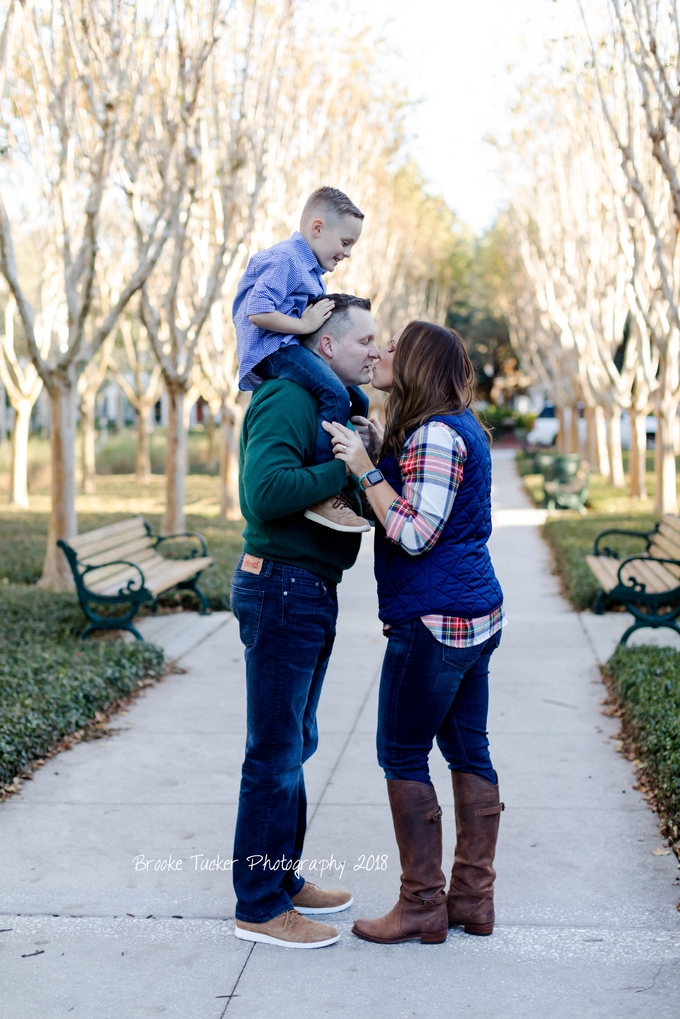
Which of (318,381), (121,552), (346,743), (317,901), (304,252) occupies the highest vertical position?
(304,252)

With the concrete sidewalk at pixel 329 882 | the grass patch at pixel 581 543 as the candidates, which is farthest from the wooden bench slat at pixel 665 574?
the concrete sidewalk at pixel 329 882

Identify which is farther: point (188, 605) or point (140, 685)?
point (188, 605)

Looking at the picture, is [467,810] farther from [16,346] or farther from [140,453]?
[16,346]

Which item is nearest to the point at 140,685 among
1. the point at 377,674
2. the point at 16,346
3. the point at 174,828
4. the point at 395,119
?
the point at 377,674

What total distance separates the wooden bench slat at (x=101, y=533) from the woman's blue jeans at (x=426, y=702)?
16.7ft

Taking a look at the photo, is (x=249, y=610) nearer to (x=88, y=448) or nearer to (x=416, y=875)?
(x=416, y=875)

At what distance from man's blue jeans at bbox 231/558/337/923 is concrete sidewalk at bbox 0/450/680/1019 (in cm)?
23

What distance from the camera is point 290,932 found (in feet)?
11.2

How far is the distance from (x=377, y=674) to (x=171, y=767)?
2404mm

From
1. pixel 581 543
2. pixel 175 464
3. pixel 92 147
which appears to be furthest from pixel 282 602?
pixel 92 147

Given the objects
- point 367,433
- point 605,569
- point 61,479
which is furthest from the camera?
point 61,479

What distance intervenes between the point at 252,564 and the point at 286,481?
344 millimetres

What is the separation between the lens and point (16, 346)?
37406 mm

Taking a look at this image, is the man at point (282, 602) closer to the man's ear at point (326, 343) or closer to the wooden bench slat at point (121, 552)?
the man's ear at point (326, 343)
